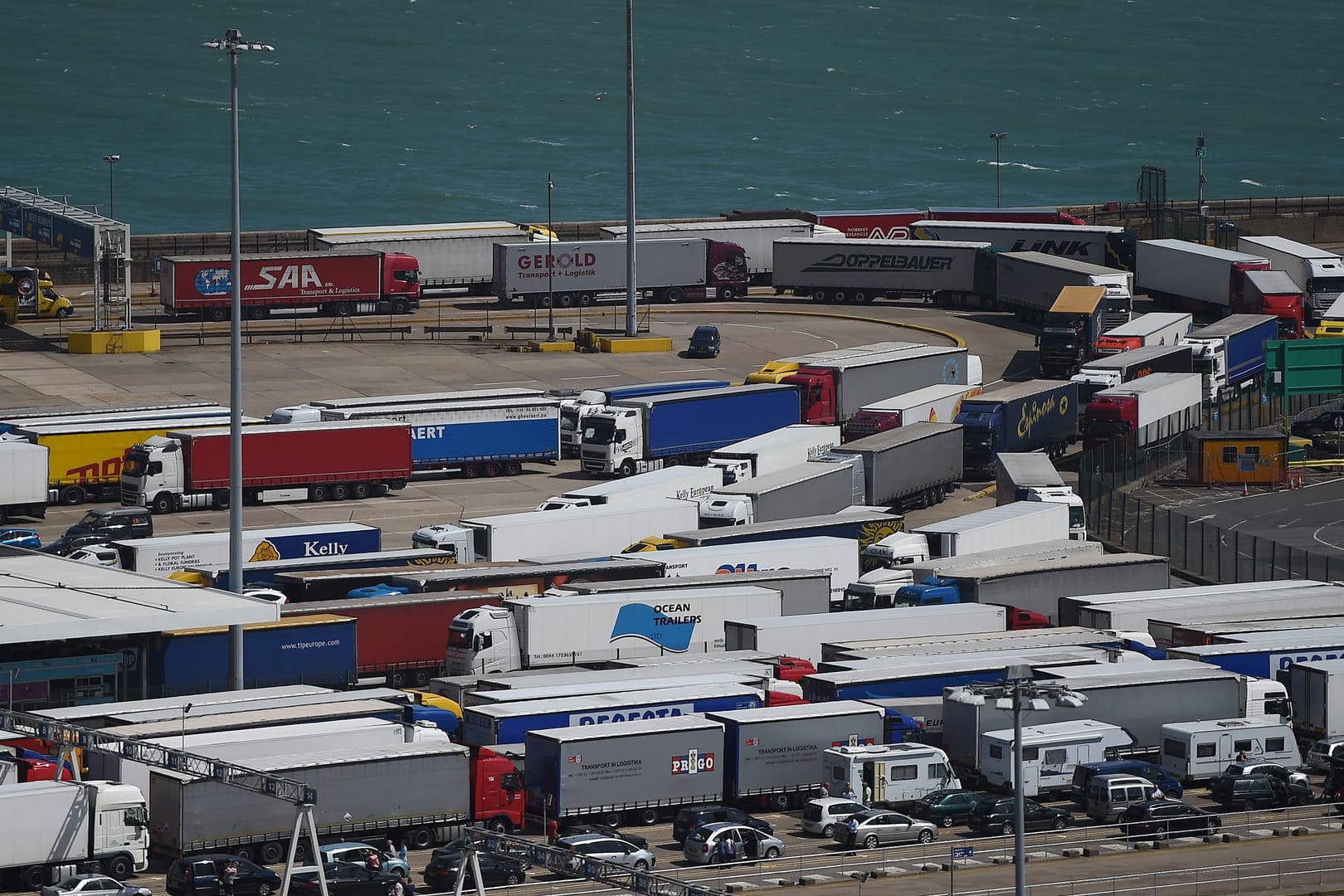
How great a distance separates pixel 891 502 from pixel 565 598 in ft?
64.7

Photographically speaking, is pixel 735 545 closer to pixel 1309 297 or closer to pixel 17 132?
pixel 1309 297

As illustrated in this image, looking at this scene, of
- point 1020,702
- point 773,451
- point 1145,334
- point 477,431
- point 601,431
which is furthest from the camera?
point 1145,334

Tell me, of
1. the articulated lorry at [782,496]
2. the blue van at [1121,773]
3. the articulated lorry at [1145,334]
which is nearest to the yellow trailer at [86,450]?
the articulated lorry at [782,496]

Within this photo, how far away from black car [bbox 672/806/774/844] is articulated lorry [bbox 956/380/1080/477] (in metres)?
33.3

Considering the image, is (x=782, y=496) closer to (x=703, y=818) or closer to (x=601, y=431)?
(x=601, y=431)

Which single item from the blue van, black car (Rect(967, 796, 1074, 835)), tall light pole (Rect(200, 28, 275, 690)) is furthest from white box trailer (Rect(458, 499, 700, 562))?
black car (Rect(967, 796, 1074, 835))

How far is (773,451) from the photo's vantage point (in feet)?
218

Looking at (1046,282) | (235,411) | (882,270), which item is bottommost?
(235,411)

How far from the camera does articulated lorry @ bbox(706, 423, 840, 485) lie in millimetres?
65000

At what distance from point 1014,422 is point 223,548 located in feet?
95.4

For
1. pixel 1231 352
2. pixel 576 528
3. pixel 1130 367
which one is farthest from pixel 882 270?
pixel 576 528

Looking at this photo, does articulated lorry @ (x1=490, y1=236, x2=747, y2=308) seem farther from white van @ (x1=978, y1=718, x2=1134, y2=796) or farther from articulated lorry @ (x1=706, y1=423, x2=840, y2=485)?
white van @ (x1=978, y1=718, x2=1134, y2=796)

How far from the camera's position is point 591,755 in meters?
39.0

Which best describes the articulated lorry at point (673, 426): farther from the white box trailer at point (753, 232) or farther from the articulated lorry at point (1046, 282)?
the white box trailer at point (753, 232)
